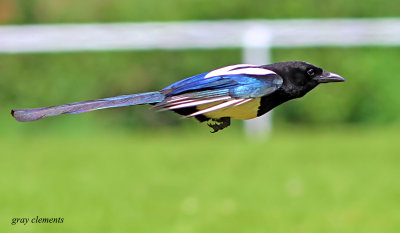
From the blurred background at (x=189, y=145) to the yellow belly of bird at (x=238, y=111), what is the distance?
334cm

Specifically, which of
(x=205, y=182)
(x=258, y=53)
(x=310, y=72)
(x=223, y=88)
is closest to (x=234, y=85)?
(x=223, y=88)

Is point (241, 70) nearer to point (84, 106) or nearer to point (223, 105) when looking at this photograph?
point (223, 105)

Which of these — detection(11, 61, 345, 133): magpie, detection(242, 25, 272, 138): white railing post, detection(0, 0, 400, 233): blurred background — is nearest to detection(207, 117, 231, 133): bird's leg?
detection(11, 61, 345, 133): magpie

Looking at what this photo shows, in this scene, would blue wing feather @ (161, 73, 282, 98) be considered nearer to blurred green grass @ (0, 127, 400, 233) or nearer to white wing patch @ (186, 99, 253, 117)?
white wing patch @ (186, 99, 253, 117)

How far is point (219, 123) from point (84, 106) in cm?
23

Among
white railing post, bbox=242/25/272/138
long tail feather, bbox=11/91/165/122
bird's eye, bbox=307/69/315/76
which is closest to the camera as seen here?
long tail feather, bbox=11/91/165/122

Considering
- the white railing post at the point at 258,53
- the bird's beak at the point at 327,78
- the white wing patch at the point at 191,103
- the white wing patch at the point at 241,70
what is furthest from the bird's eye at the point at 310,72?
the white railing post at the point at 258,53

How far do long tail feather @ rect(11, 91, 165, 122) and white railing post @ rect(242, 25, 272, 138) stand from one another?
28.2ft

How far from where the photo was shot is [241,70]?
1363 mm

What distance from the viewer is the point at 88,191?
5938 millimetres

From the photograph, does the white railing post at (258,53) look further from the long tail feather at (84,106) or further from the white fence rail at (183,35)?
the long tail feather at (84,106)

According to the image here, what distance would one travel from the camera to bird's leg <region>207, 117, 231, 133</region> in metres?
1.25

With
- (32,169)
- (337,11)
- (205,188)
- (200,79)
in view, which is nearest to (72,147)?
(32,169)

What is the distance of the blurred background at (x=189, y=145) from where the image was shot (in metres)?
5.13
